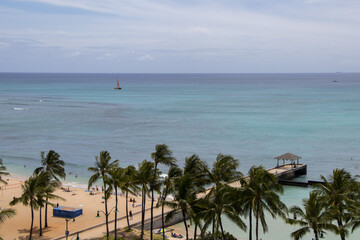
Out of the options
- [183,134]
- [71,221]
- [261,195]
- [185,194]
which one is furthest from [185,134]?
[261,195]

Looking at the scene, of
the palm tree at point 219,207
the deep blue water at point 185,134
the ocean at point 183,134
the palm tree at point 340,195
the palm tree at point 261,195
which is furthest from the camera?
the deep blue water at point 185,134

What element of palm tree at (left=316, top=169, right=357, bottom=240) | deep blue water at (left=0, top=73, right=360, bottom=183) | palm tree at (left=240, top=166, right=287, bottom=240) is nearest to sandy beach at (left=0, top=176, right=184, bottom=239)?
deep blue water at (left=0, top=73, right=360, bottom=183)

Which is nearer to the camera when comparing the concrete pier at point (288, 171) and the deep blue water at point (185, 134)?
the concrete pier at point (288, 171)

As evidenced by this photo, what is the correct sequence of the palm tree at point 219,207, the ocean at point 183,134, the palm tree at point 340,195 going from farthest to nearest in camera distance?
the ocean at point 183,134, the palm tree at point 340,195, the palm tree at point 219,207

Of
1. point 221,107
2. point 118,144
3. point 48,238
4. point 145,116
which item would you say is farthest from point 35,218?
point 221,107

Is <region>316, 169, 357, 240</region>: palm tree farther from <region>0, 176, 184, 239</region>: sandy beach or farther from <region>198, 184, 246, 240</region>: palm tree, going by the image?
<region>0, 176, 184, 239</region>: sandy beach

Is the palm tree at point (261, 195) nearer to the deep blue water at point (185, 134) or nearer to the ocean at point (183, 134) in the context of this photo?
the ocean at point (183, 134)

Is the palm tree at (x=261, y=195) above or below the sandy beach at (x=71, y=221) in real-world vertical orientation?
above

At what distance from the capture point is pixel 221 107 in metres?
140

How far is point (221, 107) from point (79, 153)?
73079 millimetres

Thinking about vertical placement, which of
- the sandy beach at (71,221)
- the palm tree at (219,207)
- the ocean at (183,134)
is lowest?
the sandy beach at (71,221)

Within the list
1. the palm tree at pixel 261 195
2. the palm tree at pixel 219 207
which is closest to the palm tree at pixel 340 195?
the palm tree at pixel 261 195

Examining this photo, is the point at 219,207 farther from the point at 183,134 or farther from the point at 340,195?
the point at 183,134

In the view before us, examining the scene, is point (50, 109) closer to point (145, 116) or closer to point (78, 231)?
point (145, 116)
